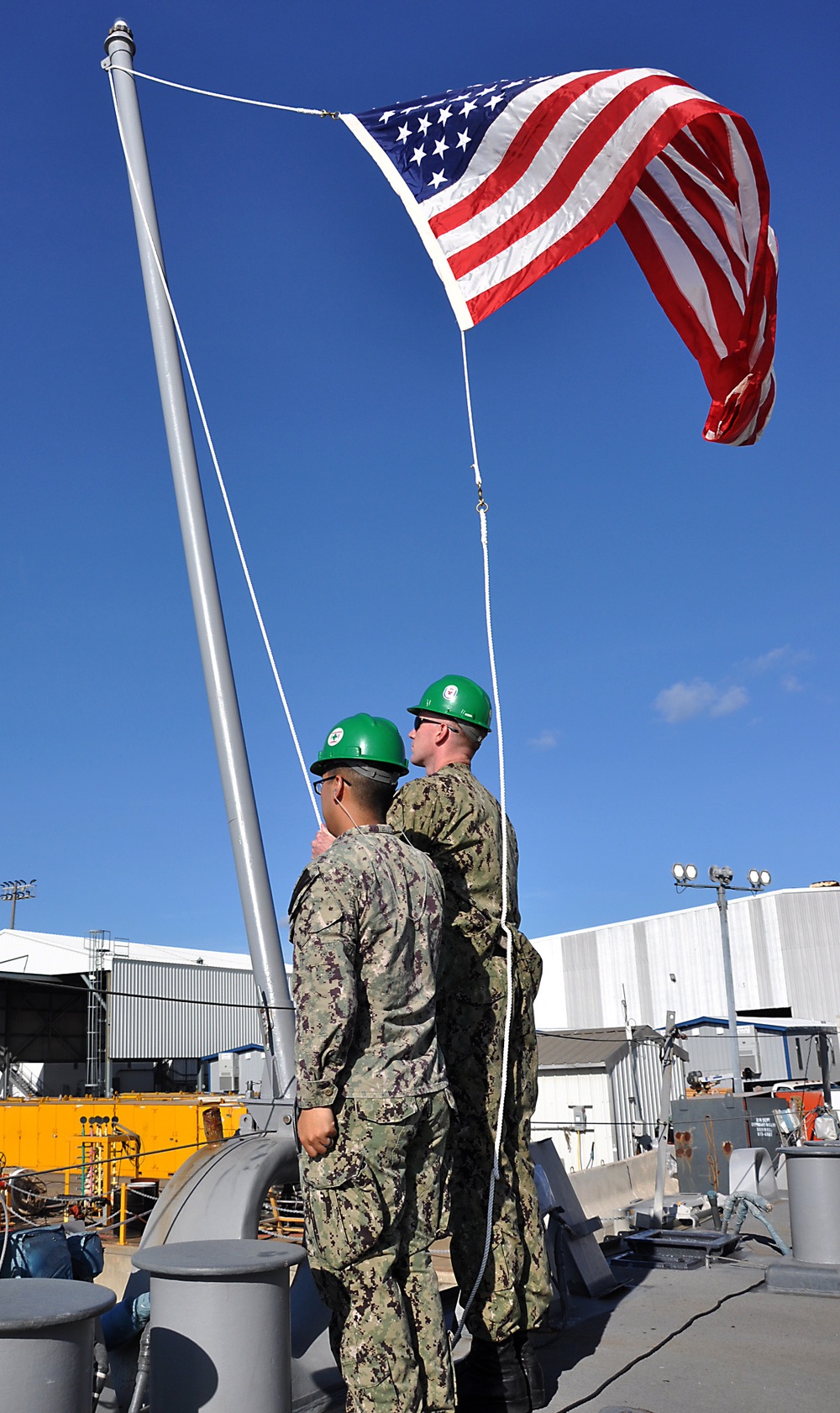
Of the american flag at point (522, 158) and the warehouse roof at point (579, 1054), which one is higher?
the american flag at point (522, 158)

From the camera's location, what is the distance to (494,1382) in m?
3.48

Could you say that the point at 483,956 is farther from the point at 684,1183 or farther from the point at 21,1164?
the point at 21,1164

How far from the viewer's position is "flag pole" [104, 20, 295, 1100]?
539cm

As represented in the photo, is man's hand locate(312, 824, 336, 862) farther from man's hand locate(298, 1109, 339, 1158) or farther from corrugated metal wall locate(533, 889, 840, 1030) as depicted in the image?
corrugated metal wall locate(533, 889, 840, 1030)

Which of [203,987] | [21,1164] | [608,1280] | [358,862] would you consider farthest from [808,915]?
[358,862]

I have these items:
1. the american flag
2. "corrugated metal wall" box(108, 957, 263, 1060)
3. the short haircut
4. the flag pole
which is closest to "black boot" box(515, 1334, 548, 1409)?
the flag pole

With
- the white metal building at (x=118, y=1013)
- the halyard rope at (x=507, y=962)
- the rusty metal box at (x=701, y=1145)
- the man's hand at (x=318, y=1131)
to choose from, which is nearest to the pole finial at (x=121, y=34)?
the halyard rope at (x=507, y=962)

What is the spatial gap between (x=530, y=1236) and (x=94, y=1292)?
77.2 inches

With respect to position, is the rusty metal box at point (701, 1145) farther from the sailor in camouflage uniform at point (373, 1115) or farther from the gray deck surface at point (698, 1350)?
the sailor in camouflage uniform at point (373, 1115)

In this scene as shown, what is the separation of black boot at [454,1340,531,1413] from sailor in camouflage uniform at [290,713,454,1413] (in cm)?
72

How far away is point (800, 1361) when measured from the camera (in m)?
3.87

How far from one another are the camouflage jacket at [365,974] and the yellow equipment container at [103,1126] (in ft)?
63.5

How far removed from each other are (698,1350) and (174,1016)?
3661 centimetres

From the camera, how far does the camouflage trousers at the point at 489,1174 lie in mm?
3533
